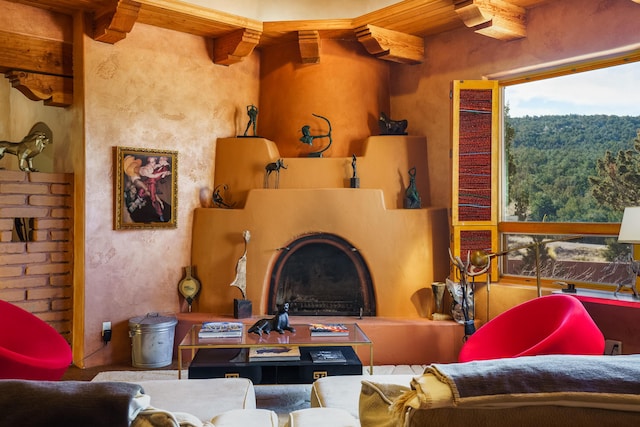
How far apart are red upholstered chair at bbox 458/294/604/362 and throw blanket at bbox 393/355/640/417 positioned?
171 centimetres

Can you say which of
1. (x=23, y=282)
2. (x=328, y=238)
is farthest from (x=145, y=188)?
(x=328, y=238)

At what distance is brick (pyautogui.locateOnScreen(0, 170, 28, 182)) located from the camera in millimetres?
4711

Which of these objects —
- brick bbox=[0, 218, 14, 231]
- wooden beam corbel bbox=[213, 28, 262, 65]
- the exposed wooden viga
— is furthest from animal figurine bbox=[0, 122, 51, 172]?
wooden beam corbel bbox=[213, 28, 262, 65]

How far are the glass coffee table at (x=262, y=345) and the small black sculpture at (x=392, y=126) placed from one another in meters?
2.36

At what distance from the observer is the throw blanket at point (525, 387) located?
122 cm

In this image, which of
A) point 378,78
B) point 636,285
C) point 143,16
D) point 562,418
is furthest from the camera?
point 378,78

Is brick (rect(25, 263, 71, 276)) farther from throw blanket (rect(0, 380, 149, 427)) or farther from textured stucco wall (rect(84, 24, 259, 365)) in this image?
throw blanket (rect(0, 380, 149, 427))

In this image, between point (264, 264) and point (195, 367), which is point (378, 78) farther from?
point (195, 367)

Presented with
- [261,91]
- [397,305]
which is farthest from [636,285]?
[261,91]

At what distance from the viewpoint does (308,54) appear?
575 cm

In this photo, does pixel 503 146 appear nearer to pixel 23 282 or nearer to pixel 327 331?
pixel 327 331

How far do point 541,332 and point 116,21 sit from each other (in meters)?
4.06

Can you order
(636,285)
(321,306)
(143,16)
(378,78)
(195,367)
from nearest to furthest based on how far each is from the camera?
(195,367)
(636,285)
(143,16)
(321,306)
(378,78)

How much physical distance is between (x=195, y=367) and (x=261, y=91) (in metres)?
3.35
